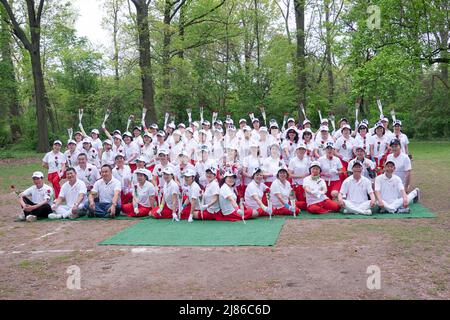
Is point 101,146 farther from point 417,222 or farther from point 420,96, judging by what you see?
point 420,96

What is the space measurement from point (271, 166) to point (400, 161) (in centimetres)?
277

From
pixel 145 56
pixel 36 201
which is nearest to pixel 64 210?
pixel 36 201

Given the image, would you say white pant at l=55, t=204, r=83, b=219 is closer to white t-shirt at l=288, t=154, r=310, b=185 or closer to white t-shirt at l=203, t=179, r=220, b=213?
white t-shirt at l=203, t=179, r=220, b=213

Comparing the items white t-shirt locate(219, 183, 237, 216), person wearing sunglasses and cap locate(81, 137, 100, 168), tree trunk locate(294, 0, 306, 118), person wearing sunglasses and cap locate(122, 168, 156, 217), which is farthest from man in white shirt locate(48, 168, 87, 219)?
tree trunk locate(294, 0, 306, 118)

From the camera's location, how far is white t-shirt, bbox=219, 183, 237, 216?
29.3ft

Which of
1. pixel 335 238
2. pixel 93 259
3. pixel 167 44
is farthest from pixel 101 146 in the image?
pixel 167 44

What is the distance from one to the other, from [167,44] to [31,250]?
52.3 ft

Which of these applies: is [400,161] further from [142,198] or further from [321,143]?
[142,198]

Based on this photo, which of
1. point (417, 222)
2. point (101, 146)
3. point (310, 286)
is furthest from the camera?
point (101, 146)

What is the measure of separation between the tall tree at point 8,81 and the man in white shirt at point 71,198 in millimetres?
17449

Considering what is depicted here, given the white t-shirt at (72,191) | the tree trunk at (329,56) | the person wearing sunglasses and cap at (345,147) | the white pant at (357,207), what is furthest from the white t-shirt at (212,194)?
the tree trunk at (329,56)

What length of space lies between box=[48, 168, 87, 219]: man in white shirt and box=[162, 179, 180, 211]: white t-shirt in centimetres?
184

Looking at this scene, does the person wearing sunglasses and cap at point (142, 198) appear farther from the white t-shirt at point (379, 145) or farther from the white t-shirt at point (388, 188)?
the white t-shirt at point (379, 145)

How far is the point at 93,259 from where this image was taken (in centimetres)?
658
